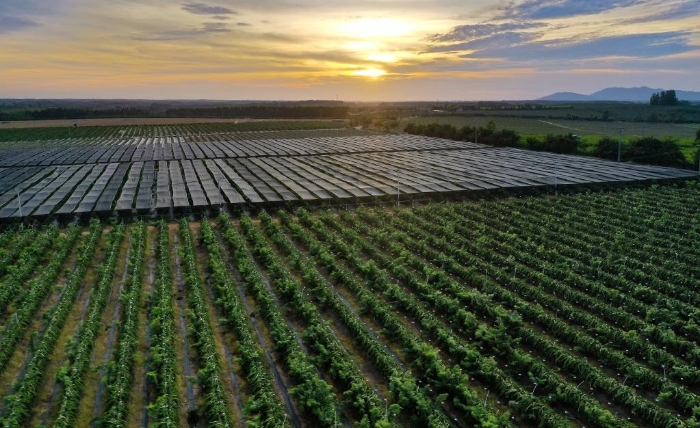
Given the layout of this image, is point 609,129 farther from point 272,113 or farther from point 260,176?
point 272,113

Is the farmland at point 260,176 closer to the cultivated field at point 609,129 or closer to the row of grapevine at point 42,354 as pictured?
the row of grapevine at point 42,354

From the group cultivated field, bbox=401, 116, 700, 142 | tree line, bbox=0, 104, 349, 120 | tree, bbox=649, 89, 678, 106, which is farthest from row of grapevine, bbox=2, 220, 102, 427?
tree, bbox=649, 89, 678, 106

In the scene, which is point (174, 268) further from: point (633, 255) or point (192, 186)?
point (633, 255)

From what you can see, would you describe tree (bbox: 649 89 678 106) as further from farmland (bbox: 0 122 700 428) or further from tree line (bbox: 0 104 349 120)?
farmland (bbox: 0 122 700 428)

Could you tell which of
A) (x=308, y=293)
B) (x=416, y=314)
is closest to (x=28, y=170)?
(x=308, y=293)

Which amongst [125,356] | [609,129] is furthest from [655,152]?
[125,356]

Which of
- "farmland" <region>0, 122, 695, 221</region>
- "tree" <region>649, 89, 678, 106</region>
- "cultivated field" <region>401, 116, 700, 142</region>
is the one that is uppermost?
"tree" <region>649, 89, 678, 106</region>
